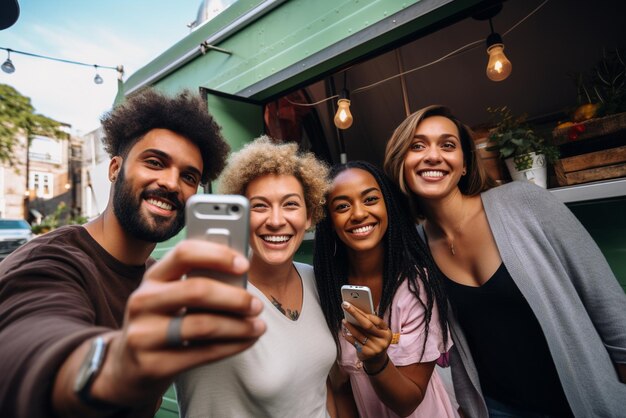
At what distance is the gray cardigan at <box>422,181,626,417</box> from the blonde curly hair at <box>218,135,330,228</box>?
1.11 metres

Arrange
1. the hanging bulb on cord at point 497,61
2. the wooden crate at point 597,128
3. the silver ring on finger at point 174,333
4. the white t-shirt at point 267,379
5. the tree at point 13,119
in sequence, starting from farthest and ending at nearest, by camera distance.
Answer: the tree at point 13,119
the hanging bulb on cord at point 497,61
the wooden crate at point 597,128
the white t-shirt at point 267,379
the silver ring on finger at point 174,333

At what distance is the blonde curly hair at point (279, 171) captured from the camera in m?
1.89

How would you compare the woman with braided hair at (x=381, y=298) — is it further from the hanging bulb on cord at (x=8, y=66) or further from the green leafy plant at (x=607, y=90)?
the hanging bulb on cord at (x=8, y=66)

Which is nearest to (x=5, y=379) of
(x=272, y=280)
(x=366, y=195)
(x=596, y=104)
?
(x=272, y=280)

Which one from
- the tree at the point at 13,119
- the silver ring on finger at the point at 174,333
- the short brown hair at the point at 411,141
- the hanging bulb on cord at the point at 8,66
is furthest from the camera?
the tree at the point at 13,119

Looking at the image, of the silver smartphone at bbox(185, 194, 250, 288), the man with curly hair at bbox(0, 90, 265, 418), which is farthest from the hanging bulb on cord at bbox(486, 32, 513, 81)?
the silver smartphone at bbox(185, 194, 250, 288)

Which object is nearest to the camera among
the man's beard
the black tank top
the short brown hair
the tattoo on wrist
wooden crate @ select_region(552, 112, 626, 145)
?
the man's beard

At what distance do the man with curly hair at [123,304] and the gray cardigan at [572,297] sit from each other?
5.52 ft

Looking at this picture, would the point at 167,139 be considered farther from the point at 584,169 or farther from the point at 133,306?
the point at 584,169

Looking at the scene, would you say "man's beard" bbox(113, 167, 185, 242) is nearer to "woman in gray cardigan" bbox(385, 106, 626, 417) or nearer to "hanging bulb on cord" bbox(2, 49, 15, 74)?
"woman in gray cardigan" bbox(385, 106, 626, 417)

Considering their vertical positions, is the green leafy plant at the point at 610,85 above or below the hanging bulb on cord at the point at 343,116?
below

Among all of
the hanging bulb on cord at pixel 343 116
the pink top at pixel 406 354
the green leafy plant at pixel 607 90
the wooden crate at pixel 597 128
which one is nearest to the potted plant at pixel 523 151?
the wooden crate at pixel 597 128

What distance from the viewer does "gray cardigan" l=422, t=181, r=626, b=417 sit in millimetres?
1596

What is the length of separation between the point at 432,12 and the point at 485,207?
1.77 m
